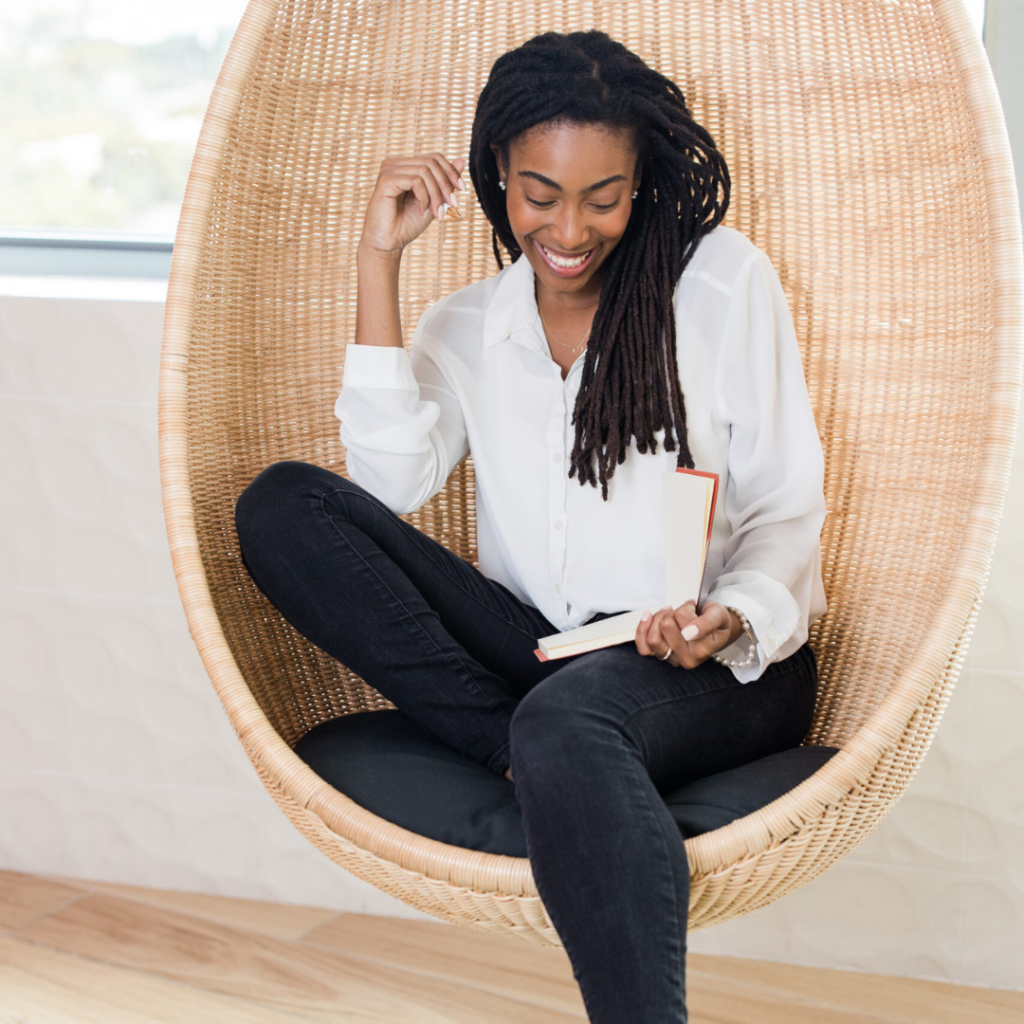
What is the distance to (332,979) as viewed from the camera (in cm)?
150

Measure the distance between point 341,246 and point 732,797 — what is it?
0.85 meters

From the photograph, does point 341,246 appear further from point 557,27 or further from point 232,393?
point 557,27

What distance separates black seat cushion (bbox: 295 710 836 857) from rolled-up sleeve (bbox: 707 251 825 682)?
11 cm

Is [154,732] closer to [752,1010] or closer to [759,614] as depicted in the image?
[752,1010]

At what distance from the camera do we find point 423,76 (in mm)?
1431

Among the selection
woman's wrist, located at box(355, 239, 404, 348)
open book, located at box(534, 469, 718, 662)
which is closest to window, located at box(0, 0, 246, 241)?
woman's wrist, located at box(355, 239, 404, 348)

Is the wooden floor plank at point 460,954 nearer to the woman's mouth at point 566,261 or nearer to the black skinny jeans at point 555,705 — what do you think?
the black skinny jeans at point 555,705

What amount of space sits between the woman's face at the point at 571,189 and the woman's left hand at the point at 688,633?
37 cm

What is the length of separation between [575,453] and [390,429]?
0.20m

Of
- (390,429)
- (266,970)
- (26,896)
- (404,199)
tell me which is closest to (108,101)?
(404,199)

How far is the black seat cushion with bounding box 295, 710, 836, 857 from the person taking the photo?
0.94 metres

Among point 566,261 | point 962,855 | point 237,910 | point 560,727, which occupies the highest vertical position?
point 566,261

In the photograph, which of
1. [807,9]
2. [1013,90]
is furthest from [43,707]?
[1013,90]

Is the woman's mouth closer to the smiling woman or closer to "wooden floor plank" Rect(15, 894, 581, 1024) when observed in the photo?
the smiling woman
